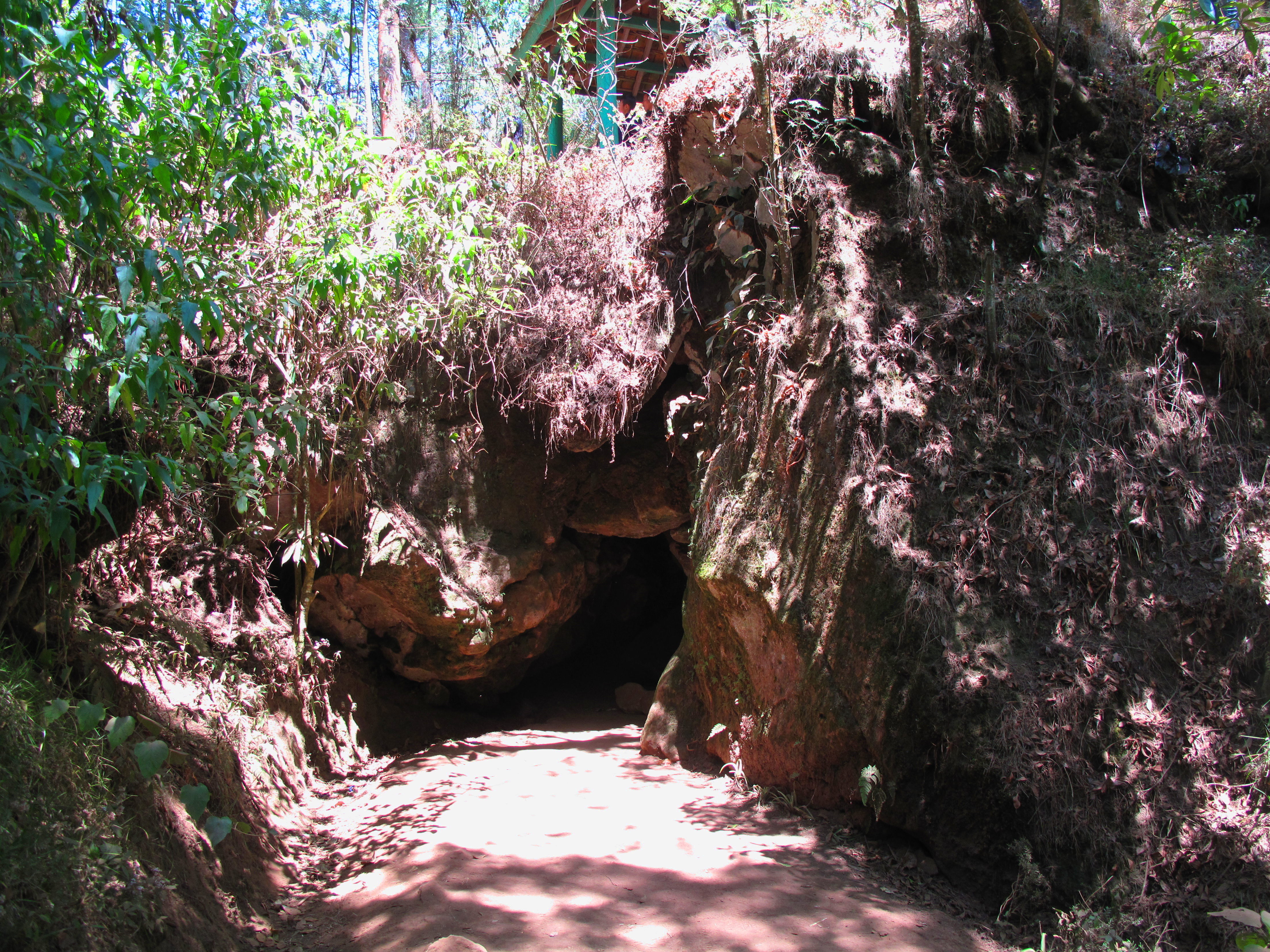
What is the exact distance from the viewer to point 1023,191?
583cm

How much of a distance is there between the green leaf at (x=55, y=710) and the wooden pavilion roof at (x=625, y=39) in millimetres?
7190

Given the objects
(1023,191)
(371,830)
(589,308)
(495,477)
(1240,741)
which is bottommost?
(371,830)

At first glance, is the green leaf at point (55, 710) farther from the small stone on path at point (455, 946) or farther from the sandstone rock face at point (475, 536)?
the sandstone rock face at point (475, 536)

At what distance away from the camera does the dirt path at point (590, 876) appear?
3537 mm

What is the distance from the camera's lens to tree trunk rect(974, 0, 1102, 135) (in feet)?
19.8

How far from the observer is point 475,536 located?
7.40 meters

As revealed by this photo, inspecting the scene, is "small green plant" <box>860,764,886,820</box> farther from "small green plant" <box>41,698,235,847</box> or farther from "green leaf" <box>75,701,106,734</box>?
"green leaf" <box>75,701,106,734</box>

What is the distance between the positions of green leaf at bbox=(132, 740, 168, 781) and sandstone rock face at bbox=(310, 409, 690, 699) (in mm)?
4493

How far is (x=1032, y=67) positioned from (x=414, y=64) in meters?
10.5

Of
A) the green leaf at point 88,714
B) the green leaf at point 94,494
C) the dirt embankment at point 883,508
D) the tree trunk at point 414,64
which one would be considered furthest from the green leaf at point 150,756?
the tree trunk at point 414,64

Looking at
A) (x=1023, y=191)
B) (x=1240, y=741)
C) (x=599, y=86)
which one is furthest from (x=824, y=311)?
(x=599, y=86)

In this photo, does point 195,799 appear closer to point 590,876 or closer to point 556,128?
point 590,876

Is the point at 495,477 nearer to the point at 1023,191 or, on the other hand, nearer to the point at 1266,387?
the point at 1023,191

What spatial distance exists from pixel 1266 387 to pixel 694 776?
4.55 m
